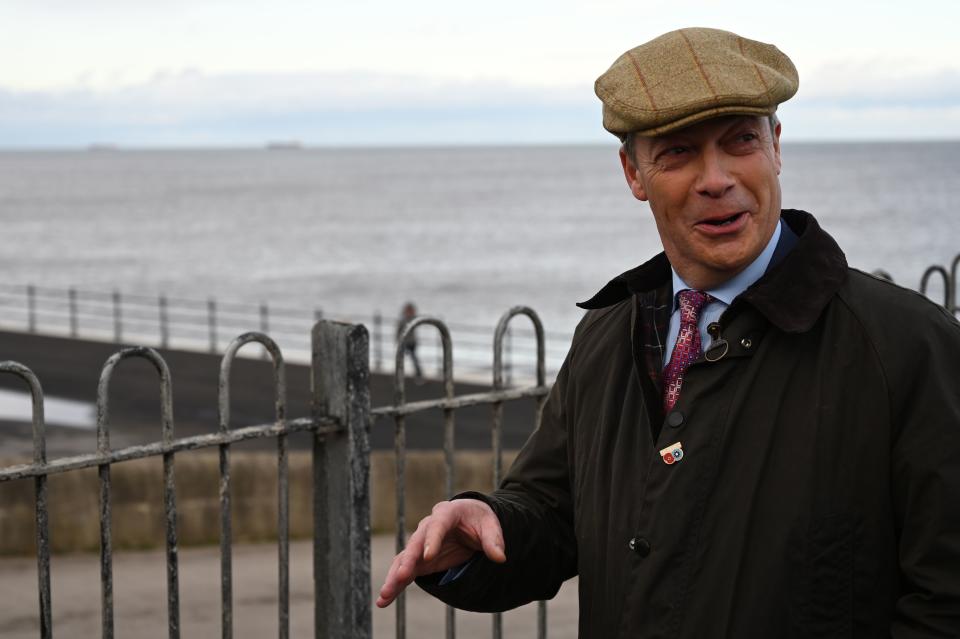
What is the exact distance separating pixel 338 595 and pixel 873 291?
2141 millimetres

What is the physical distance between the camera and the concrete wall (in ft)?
31.0

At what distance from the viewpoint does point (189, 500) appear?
991 centimetres

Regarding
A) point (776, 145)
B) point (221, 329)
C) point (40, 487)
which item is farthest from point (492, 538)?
point (221, 329)

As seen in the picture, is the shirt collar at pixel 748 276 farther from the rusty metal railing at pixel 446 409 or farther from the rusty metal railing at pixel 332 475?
the rusty metal railing at pixel 446 409

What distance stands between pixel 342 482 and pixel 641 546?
1.63 metres

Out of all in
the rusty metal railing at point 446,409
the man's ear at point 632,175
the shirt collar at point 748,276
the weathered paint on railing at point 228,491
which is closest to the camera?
the shirt collar at point 748,276

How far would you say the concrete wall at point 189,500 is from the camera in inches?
372

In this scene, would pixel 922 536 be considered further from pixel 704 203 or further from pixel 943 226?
pixel 943 226

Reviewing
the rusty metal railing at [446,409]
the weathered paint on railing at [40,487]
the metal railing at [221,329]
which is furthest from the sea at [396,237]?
the weathered paint on railing at [40,487]

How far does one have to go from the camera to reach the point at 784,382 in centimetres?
216

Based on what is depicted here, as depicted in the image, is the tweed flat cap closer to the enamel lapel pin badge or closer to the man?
the man

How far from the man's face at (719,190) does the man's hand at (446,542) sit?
0.61m

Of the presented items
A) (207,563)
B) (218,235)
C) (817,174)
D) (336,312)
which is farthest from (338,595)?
(817,174)

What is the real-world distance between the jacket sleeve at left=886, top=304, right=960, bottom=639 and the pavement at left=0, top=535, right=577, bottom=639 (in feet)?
21.0
